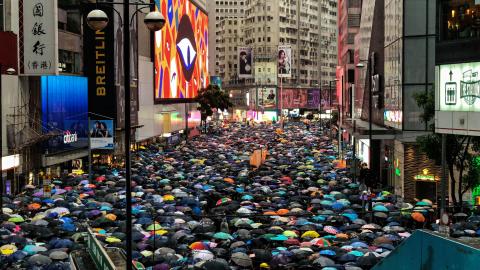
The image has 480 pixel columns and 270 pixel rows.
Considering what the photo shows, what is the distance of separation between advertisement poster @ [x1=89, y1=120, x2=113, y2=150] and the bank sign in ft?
81.8

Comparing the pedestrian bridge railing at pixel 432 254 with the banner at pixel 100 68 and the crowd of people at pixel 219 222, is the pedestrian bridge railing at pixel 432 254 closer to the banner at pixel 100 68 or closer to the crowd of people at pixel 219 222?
the crowd of people at pixel 219 222

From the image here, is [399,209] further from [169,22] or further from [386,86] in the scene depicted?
[169,22]

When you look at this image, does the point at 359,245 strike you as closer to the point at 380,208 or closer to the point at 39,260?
the point at 380,208

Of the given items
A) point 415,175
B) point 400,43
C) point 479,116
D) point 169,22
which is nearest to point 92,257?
point 479,116

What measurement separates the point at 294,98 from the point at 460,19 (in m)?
156

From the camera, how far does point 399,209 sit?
28.7 metres

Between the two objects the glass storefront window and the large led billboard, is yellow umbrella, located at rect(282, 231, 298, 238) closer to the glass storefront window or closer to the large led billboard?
the glass storefront window

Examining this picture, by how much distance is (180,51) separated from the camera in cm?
8669

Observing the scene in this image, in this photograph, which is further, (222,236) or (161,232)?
(161,232)

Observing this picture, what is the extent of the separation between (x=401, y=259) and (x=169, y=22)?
69208 mm

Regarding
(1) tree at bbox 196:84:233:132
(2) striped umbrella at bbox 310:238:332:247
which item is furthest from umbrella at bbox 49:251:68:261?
(1) tree at bbox 196:84:233:132

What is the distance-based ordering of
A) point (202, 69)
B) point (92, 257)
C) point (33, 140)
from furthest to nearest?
point (202, 69)
point (33, 140)
point (92, 257)

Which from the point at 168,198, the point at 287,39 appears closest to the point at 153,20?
the point at 168,198

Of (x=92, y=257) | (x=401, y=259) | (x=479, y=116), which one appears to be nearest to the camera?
(x=401, y=259)
